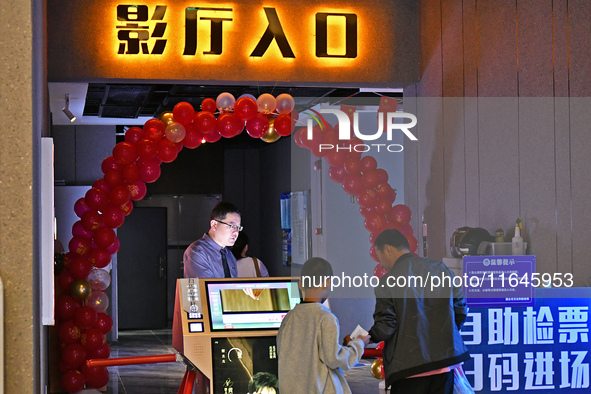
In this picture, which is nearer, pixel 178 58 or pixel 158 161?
pixel 178 58

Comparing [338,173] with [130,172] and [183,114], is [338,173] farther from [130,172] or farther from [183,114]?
[130,172]

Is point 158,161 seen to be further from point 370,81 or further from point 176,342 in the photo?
point 176,342

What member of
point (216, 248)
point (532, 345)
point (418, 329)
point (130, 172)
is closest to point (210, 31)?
point (130, 172)

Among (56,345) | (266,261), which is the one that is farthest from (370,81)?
(266,261)

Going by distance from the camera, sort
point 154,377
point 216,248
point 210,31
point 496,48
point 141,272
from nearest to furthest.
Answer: point 496,48 < point 216,248 < point 210,31 < point 154,377 < point 141,272

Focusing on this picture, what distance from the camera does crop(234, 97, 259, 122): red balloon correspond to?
20.3 ft

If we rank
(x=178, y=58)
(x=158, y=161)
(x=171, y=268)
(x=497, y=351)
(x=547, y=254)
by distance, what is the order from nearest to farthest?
(x=497, y=351)
(x=547, y=254)
(x=178, y=58)
(x=158, y=161)
(x=171, y=268)

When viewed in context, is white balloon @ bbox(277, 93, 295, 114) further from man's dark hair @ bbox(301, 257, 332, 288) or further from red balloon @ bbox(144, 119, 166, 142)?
man's dark hair @ bbox(301, 257, 332, 288)

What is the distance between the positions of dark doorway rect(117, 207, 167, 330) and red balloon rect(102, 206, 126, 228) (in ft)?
18.7

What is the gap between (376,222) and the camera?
610 cm

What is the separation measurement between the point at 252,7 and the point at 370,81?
3.77ft

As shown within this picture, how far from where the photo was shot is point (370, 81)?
6242mm

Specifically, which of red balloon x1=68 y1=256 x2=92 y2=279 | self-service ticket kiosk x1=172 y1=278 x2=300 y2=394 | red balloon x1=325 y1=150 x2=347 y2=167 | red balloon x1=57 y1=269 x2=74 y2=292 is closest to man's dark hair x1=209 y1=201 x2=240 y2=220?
self-service ticket kiosk x1=172 y1=278 x2=300 y2=394

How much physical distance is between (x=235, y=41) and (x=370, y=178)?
1.56 meters
